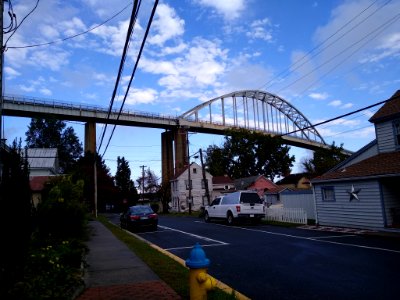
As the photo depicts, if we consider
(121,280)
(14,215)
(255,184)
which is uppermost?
(255,184)

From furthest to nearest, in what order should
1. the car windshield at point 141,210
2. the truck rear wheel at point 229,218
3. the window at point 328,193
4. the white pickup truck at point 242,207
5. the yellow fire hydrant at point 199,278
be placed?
the truck rear wheel at point 229,218, the white pickup truck at point 242,207, the car windshield at point 141,210, the window at point 328,193, the yellow fire hydrant at point 199,278

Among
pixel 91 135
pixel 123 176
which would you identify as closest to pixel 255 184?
pixel 91 135

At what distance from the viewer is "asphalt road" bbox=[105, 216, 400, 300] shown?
7.41m

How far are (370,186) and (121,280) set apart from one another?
45.8 ft

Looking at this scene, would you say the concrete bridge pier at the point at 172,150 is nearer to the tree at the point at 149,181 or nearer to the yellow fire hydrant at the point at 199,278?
the tree at the point at 149,181

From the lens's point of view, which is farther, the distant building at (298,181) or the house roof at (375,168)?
the distant building at (298,181)

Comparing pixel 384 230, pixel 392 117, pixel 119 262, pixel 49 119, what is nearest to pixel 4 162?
pixel 119 262

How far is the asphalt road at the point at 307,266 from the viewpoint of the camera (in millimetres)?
7410

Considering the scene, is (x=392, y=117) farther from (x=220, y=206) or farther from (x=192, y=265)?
(x=192, y=265)

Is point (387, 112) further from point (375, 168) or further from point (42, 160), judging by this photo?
point (42, 160)

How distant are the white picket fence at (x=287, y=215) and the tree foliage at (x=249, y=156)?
5094cm

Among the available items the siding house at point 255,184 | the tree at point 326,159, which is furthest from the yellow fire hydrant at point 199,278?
the tree at point 326,159

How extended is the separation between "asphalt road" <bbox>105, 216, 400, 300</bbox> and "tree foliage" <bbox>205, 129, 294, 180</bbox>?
6202 cm

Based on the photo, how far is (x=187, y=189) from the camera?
63.4 metres
